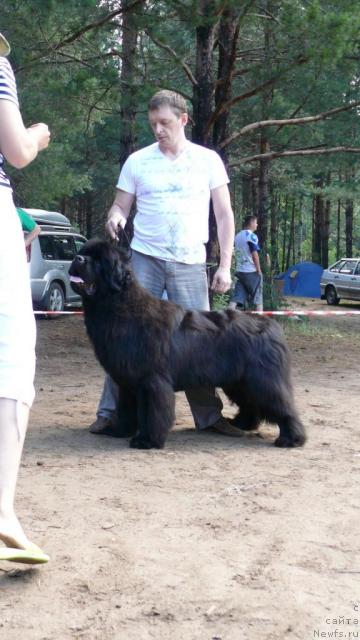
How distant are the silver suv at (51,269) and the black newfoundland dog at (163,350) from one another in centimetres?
1135

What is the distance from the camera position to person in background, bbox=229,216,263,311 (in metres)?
15.2

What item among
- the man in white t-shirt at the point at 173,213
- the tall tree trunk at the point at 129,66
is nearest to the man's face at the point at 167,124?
the man in white t-shirt at the point at 173,213

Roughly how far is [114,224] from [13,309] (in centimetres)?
260

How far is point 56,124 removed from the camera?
19.3 metres

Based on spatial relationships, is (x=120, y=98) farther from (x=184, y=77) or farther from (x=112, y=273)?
(x=112, y=273)

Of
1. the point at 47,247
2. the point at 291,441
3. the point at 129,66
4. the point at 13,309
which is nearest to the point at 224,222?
the point at 291,441

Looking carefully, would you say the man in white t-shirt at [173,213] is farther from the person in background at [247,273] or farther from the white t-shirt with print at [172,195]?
the person in background at [247,273]

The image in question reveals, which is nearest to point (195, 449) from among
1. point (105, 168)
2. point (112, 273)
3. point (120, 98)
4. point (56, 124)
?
point (112, 273)

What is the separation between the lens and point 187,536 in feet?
12.5

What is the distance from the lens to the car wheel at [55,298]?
1769 cm

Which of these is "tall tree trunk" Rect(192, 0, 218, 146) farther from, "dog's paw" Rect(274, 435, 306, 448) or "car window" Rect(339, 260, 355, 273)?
"car window" Rect(339, 260, 355, 273)

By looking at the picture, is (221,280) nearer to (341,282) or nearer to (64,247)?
(64,247)

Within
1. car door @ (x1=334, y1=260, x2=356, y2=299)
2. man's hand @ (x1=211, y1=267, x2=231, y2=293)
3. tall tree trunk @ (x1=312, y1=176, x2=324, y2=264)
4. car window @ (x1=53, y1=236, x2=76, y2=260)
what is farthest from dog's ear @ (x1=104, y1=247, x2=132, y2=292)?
tall tree trunk @ (x1=312, y1=176, x2=324, y2=264)

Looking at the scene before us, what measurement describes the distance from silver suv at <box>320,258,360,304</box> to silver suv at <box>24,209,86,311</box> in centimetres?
948
